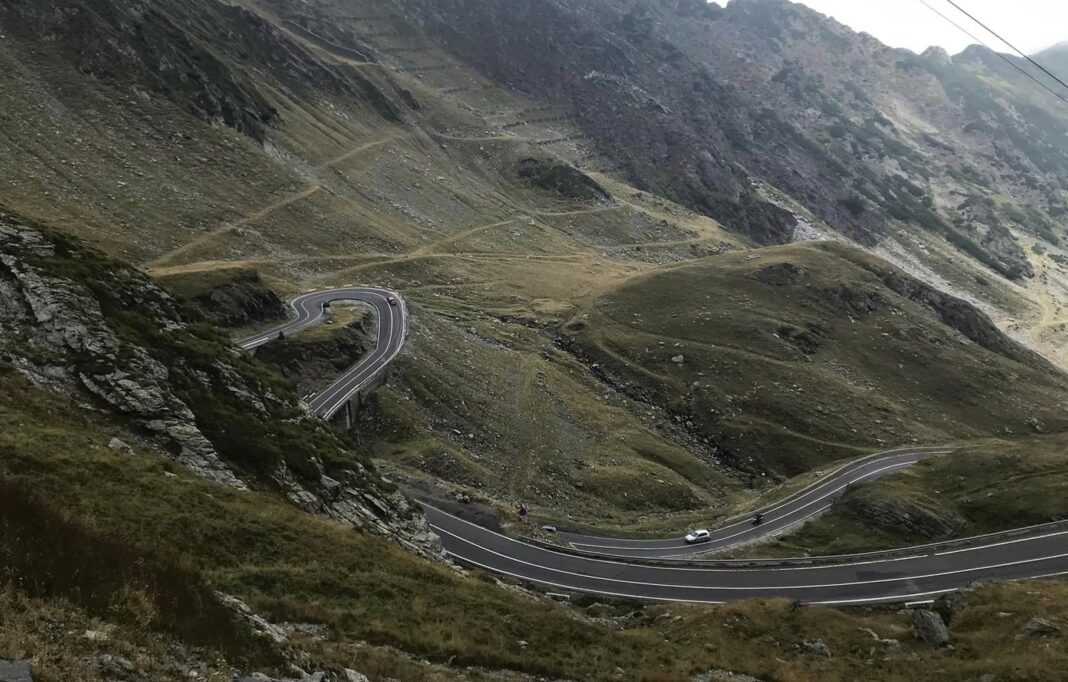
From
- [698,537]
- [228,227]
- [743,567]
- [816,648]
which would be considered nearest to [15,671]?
[816,648]

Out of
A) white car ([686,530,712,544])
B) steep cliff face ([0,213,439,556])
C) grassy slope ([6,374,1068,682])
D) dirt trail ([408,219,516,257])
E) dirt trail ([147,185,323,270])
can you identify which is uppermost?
grassy slope ([6,374,1068,682])

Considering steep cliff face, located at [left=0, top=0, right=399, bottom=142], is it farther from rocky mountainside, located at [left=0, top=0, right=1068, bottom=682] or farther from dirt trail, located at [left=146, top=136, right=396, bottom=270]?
dirt trail, located at [left=146, top=136, right=396, bottom=270]

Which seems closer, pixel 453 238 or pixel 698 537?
pixel 698 537

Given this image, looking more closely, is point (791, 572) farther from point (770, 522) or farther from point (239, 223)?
point (239, 223)

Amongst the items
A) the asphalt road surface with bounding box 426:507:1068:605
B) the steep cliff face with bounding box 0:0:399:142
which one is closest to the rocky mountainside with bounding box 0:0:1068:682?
the steep cliff face with bounding box 0:0:399:142

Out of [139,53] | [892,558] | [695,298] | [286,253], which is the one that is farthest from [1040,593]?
[139,53]
